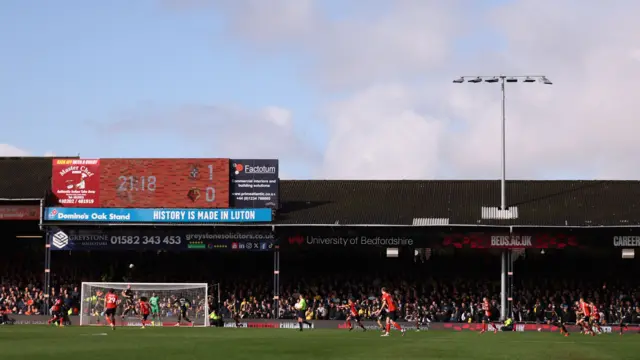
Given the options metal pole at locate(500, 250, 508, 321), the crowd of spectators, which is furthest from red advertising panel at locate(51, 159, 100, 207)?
metal pole at locate(500, 250, 508, 321)

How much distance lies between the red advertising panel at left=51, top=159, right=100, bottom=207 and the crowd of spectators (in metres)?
5.03

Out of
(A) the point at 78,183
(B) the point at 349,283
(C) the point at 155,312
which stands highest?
(A) the point at 78,183

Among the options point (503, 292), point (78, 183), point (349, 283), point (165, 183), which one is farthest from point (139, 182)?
point (503, 292)

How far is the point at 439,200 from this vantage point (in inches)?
A: 2153

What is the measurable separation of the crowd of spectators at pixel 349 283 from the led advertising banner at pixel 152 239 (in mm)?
2711

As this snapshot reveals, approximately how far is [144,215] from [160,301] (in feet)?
16.8

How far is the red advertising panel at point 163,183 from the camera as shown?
53.2 m

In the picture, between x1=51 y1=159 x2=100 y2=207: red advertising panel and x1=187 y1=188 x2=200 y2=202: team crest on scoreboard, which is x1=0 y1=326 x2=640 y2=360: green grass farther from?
x1=51 y1=159 x2=100 y2=207: red advertising panel

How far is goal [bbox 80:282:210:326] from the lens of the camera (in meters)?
49.7

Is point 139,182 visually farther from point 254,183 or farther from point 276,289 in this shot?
point 276,289

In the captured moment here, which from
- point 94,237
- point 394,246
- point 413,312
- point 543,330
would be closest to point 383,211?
point 394,246

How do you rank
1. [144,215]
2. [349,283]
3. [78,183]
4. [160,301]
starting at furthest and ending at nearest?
[349,283], [78,183], [144,215], [160,301]

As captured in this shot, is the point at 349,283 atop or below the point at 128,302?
atop

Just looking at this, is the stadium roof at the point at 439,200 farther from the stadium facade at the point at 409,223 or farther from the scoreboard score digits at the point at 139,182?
the scoreboard score digits at the point at 139,182
